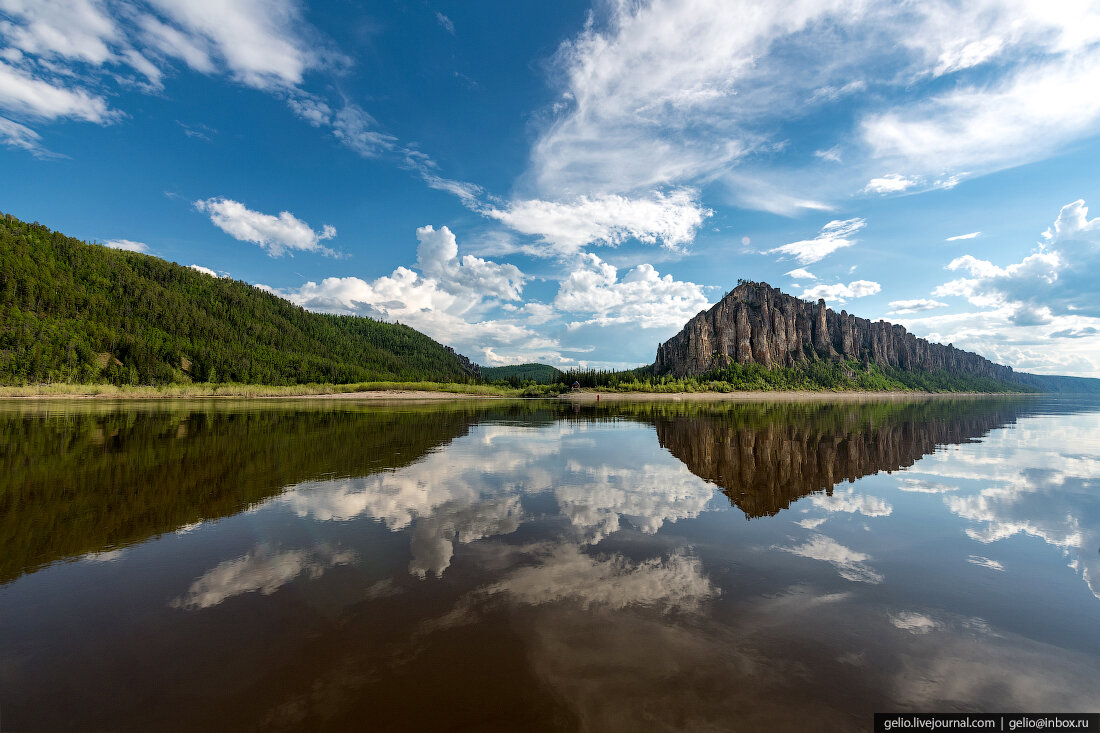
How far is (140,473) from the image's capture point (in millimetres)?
18781

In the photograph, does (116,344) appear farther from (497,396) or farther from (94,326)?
(497,396)

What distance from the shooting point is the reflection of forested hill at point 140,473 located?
11664 mm

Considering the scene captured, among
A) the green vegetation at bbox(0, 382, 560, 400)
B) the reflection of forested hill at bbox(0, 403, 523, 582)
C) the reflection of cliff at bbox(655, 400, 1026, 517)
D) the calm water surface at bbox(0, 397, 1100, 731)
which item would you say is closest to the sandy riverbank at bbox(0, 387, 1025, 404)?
the green vegetation at bbox(0, 382, 560, 400)

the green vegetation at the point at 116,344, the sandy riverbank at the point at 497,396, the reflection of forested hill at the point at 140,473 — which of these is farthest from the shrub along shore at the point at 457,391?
the reflection of forested hill at the point at 140,473

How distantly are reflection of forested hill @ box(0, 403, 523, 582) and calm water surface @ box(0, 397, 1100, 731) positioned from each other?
19 centimetres

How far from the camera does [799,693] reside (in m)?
5.59

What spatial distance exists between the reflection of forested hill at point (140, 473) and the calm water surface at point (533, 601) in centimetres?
19

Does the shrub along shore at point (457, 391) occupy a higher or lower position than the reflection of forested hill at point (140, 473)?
higher

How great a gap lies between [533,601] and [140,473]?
21401 millimetres

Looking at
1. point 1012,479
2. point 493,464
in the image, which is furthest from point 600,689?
point 1012,479

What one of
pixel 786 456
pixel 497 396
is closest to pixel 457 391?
pixel 497 396

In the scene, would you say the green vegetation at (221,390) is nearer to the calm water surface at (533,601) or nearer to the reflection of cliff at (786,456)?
the calm water surface at (533,601)

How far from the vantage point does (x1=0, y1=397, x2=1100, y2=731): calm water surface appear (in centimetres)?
540

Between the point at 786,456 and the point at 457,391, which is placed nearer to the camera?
the point at 786,456
